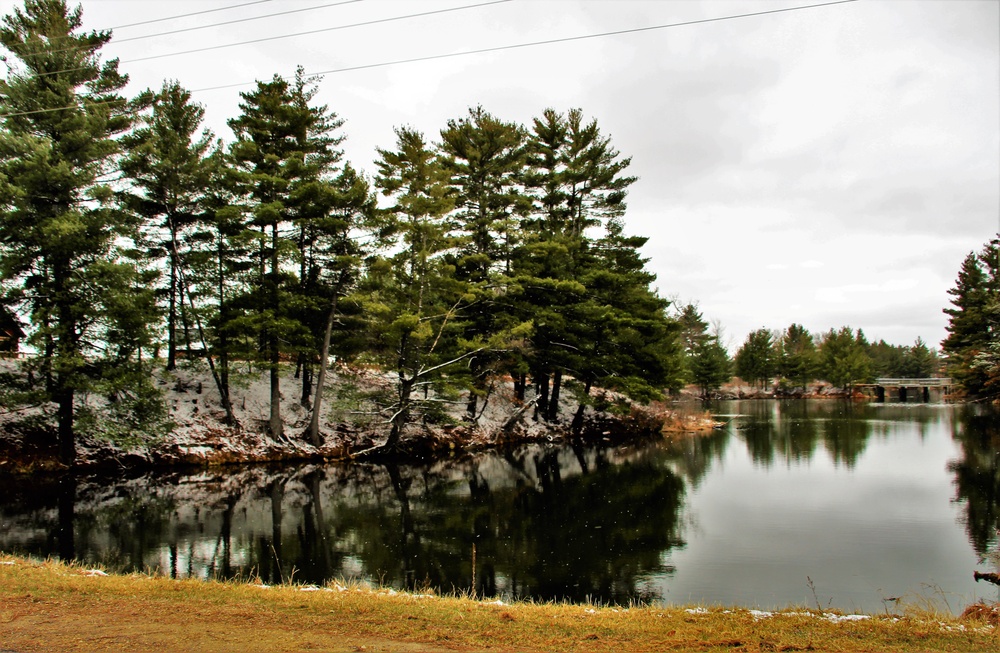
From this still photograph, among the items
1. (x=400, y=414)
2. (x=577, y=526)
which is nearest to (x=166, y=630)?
(x=577, y=526)

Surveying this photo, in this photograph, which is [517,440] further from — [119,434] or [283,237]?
[119,434]

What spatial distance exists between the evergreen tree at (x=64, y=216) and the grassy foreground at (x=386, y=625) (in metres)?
13.8

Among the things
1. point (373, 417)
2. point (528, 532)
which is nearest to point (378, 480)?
point (373, 417)

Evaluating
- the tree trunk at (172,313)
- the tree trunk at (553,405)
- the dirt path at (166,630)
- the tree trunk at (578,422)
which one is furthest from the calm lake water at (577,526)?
the tree trunk at (578,422)

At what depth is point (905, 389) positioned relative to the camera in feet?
248

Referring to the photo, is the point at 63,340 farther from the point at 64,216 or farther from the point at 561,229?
the point at 561,229

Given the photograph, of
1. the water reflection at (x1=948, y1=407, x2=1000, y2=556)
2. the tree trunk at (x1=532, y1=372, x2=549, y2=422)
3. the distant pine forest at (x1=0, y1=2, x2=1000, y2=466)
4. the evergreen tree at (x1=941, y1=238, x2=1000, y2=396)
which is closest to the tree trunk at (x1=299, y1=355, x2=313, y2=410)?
the distant pine forest at (x1=0, y1=2, x2=1000, y2=466)

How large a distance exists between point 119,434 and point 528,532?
623 inches

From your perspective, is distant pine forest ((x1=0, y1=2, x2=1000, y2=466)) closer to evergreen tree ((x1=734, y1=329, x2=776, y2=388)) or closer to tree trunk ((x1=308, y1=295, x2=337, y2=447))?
tree trunk ((x1=308, y1=295, x2=337, y2=447))

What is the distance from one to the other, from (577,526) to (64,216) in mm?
17096

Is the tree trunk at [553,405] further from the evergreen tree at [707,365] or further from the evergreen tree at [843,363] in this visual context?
the evergreen tree at [843,363]

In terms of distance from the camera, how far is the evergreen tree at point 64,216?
17703 millimetres

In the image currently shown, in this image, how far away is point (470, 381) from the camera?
2788cm

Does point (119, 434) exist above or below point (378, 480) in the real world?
above
